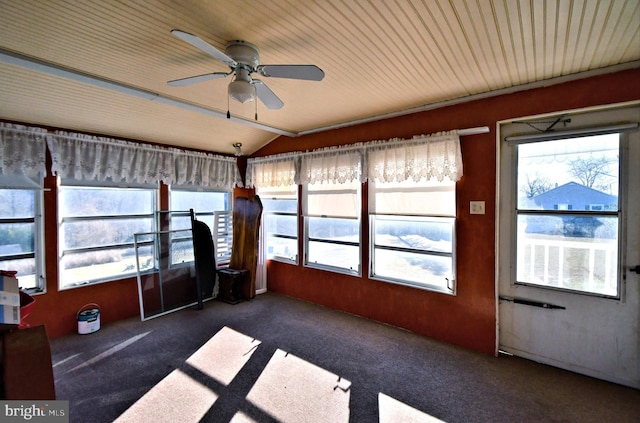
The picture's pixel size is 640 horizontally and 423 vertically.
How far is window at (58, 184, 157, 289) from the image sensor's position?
3.22 meters

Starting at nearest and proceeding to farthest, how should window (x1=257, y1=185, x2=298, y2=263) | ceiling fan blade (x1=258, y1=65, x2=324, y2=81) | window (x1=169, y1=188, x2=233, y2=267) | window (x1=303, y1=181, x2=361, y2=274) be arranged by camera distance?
ceiling fan blade (x1=258, y1=65, x2=324, y2=81) < window (x1=303, y1=181, x2=361, y2=274) < window (x1=169, y1=188, x2=233, y2=267) < window (x1=257, y1=185, x2=298, y2=263)

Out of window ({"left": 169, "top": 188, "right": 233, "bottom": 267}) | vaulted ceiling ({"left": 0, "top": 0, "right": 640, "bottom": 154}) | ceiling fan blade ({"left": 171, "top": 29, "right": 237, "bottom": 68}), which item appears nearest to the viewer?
ceiling fan blade ({"left": 171, "top": 29, "right": 237, "bottom": 68})

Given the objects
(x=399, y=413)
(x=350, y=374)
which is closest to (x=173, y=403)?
(x=350, y=374)

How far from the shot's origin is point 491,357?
263 centimetres

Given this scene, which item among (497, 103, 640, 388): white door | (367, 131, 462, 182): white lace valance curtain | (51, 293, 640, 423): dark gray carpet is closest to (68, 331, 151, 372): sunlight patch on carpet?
(51, 293, 640, 423): dark gray carpet

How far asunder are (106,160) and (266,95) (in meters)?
2.58

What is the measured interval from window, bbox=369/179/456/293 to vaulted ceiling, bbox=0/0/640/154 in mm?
951

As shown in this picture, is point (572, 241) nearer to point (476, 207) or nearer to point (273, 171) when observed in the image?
point (476, 207)

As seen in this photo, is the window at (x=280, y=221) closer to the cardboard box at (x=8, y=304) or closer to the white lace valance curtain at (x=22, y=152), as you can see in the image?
the white lace valance curtain at (x=22, y=152)

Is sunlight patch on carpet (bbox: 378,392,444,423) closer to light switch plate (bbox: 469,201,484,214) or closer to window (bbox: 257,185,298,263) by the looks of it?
light switch plate (bbox: 469,201,484,214)

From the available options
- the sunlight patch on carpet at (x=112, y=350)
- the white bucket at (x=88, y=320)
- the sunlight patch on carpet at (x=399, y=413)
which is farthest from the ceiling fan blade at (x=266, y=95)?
the white bucket at (x=88, y=320)

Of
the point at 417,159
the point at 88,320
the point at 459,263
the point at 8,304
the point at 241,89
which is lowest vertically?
the point at 88,320

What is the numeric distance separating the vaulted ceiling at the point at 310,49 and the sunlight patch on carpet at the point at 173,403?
2.52 m

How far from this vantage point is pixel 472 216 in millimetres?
2793
